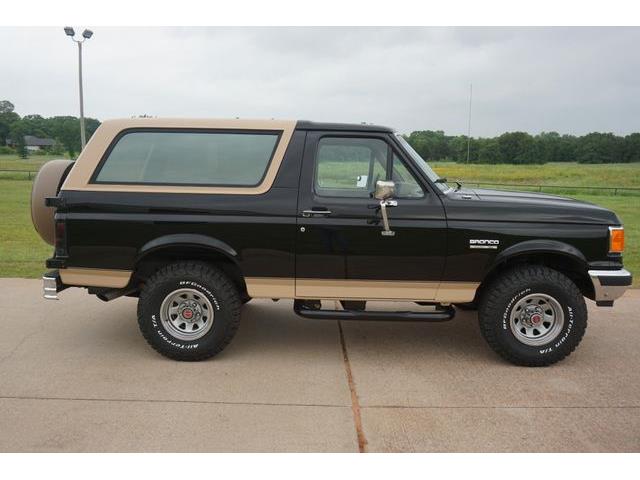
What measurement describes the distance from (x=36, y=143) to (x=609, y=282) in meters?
32.9

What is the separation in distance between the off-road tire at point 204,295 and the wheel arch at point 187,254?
0.13 m

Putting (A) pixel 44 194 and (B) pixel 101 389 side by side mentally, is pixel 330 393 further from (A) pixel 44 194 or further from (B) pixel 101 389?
(A) pixel 44 194

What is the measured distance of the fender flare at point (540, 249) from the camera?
15.3 feet

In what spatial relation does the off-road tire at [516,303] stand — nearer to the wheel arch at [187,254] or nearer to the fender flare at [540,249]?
the fender flare at [540,249]

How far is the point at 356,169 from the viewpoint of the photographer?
487 cm

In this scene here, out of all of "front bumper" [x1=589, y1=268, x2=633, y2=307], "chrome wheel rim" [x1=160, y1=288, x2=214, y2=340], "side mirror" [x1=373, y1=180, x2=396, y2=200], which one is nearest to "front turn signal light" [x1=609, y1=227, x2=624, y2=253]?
"front bumper" [x1=589, y1=268, x2=633, y2=307]

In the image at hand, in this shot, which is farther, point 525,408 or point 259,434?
point 525,408

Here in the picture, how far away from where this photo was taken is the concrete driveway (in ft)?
11.5

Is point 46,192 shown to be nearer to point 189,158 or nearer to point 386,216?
point 189,158

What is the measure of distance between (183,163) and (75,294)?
129 inches

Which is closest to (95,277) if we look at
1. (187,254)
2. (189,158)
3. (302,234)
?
(187,254)

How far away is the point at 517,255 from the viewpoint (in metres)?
4.75

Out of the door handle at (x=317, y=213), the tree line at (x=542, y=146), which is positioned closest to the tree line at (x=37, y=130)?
the tree line at (x=542, y=146)

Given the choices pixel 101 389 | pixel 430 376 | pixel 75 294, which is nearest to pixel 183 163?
pixel 101 389
